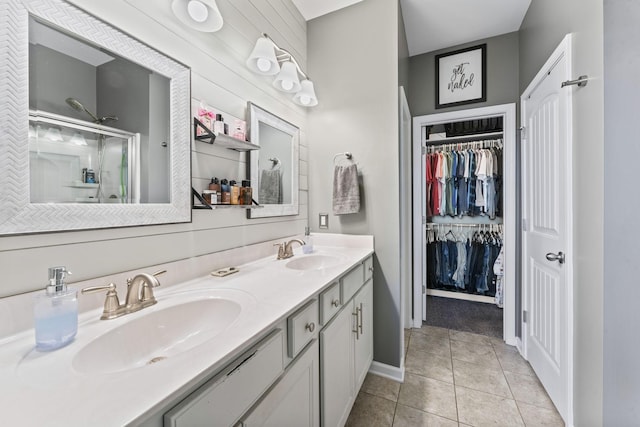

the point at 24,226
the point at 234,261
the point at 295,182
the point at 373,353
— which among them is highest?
the point at 295,182

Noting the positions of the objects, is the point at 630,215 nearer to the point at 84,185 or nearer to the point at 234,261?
the point at 234,261

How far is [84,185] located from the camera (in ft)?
2.72

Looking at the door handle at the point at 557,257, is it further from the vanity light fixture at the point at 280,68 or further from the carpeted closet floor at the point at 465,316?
the vanity light fixture at the point at 280,68

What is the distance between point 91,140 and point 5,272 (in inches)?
17.1

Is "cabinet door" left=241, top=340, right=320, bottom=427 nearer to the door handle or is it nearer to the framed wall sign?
the door handle

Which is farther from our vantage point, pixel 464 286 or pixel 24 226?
pixel 464 286

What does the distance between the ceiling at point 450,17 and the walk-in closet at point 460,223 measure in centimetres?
73

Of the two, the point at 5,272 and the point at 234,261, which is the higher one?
the point at 5,272

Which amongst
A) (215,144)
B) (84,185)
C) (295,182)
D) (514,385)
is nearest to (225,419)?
(84,185)

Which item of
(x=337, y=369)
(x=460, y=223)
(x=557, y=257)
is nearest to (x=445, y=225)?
(x=460, y=223)

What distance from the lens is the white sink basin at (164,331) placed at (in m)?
0.68

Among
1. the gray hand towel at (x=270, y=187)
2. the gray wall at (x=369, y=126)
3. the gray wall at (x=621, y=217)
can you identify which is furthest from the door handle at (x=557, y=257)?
the gray hand towel at (x=270, y=187)

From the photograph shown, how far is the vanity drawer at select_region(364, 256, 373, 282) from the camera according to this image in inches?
66.5

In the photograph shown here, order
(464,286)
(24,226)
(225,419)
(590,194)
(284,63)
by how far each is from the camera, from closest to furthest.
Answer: (225,419)
(24,226)
(590,194)
(284,63)
(464,286)
